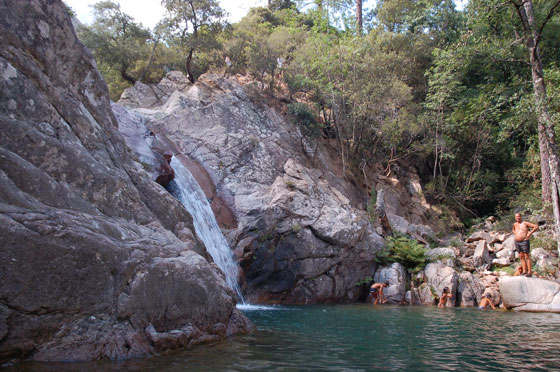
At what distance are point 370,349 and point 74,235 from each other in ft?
14.7

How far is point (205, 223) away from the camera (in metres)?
12.0

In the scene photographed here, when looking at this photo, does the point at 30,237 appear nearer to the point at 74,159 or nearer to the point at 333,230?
the point at 74,159

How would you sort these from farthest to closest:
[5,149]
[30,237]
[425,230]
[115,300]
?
[425,230]
[5,149]
[115,300]
[30,237]

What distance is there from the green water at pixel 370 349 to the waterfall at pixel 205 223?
3.05 meters

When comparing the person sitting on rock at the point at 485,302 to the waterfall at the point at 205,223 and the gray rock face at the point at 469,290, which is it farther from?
the waterfall at the point at 205,223

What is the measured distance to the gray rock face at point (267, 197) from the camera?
13.5 meters

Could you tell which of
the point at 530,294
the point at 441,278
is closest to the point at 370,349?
the point at 530,294

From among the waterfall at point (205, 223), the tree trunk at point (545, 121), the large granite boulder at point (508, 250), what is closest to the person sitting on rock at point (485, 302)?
the tree trunk at point (545, 121)

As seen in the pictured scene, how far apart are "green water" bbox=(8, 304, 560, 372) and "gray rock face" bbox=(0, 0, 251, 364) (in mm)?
414

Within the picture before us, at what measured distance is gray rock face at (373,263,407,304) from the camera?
45.6 ft

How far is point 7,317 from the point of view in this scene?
410cm

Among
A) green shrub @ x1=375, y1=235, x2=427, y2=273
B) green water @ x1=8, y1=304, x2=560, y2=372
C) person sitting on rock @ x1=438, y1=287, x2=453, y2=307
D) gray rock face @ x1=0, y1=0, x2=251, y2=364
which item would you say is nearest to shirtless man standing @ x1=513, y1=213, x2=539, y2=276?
person sitting on rock @ x1=438, y1=287, x2=453, y2=307

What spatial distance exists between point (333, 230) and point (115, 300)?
10.2m

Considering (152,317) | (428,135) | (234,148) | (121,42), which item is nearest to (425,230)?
(428,135)
